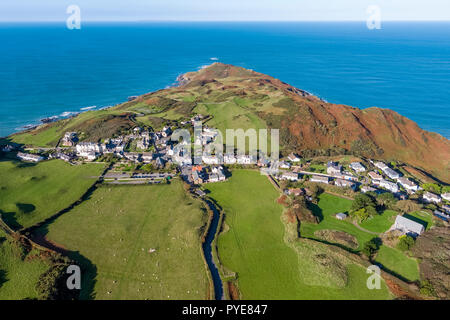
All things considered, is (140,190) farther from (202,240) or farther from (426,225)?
(426,225)

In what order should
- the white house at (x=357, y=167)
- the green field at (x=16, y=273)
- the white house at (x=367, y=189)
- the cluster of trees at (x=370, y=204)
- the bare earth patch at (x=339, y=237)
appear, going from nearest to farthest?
the green field at (x=16, y=273), the bare earth patch at (x=339, y=237), the cluster of trees at (x=370, y=204), the white house at (x=367, y=189), the white house at (x=357, y=167)

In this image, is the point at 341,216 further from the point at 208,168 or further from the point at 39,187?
the point at 39,187

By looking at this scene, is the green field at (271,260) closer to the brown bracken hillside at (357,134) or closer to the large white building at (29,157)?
the brown bracken hillside at (357,134)

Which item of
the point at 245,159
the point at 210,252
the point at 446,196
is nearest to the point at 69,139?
the point at 245,159

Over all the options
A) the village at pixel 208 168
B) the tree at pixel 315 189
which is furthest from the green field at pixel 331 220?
the village at pixel 208 168

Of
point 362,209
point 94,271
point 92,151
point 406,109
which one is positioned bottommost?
point 94,271

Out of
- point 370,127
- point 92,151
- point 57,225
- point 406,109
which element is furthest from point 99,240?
point 406,109

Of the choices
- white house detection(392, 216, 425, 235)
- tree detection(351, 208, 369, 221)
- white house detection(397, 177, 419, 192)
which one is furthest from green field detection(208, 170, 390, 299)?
white house detection(397, 177, 419, 192)
